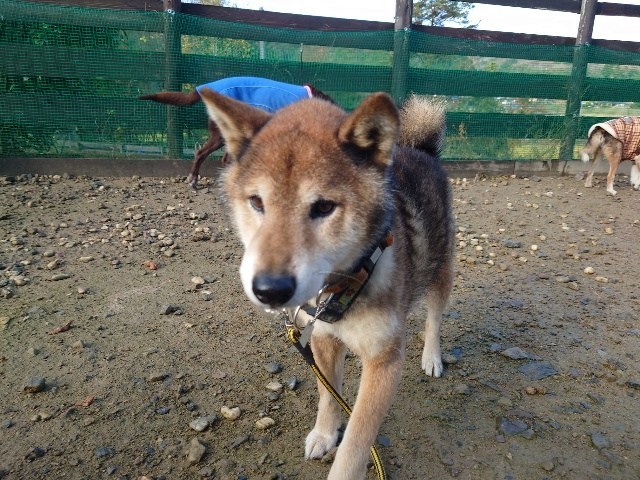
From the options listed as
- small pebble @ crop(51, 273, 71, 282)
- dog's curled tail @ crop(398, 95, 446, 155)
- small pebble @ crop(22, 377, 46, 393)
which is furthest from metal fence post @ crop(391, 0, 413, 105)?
small pebble @ crop(22, 377, 46, 393)

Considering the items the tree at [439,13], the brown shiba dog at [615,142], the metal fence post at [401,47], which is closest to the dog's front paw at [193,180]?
the metal fence post at [401,47]

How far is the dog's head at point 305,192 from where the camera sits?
1.48m

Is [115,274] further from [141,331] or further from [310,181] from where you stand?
[310,181]

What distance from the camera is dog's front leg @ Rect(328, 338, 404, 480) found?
1732 millimetres

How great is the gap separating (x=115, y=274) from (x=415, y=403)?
8.59ft

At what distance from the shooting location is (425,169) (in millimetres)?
2678

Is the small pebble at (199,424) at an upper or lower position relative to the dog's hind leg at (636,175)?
lower

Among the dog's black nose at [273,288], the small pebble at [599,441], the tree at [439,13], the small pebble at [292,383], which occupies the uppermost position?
the tree at [439,13]

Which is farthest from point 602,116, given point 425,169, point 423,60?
point 425,169

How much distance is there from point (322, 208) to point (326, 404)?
104 cm

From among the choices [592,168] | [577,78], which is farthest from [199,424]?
[577,78]

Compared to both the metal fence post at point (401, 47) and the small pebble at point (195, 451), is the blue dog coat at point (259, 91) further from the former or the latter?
the small pebble at point (195, 451)

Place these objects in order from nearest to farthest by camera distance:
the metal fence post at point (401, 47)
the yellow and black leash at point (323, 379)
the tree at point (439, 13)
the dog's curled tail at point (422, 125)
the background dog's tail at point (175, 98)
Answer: the yellow and black leash at point (323, 379) → the dog's curled tail at point (422, 125) → the background dog's tail at point (175, 98) → the metal fence post at point (401, 47) → the tree at point (439, 13)

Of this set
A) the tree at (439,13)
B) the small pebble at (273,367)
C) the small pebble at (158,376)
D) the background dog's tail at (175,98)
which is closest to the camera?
the small pebble at (158,376)
